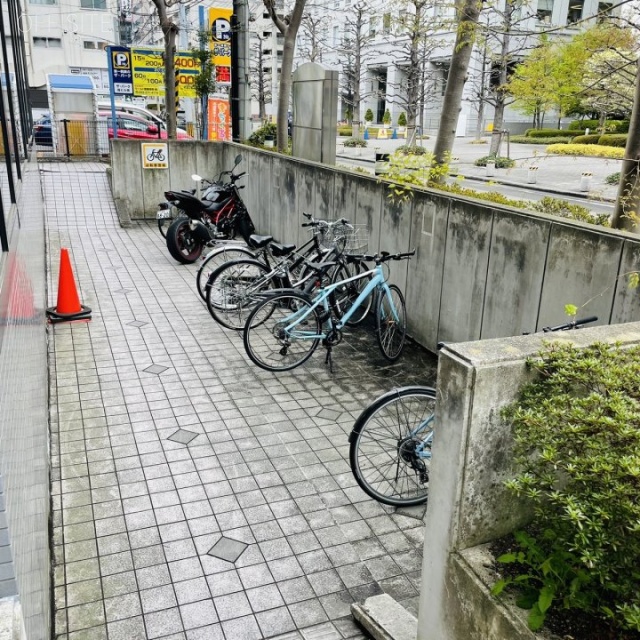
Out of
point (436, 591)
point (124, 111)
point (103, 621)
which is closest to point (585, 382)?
point (436, 591)

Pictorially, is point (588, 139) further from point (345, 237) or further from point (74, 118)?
point (345, 237)

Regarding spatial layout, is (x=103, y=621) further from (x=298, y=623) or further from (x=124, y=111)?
(x=124, y=111)

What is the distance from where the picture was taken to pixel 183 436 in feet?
17.0

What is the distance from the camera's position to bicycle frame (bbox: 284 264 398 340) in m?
6.22

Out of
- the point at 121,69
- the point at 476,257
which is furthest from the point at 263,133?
the point at 476,257

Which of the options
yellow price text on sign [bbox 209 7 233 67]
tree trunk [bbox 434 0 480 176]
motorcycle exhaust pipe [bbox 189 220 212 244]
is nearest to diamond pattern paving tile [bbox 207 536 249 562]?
tree trunk [bbox 434 0 480 176]

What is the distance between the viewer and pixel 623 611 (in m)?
1.93

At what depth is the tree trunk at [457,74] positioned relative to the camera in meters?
7.54

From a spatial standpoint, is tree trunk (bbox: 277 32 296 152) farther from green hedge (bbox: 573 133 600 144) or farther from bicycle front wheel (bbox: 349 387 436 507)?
green hedge (bbox: 573 133 600 144)

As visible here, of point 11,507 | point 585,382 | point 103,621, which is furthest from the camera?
point 103,621

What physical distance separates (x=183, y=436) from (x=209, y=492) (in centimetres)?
85

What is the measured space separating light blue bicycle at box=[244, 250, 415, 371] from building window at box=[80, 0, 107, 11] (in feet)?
163

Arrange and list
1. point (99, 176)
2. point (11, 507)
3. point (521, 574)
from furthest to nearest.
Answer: point (99, 176)
point (521, 574)
point (11, 507)

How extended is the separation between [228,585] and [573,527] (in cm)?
212
